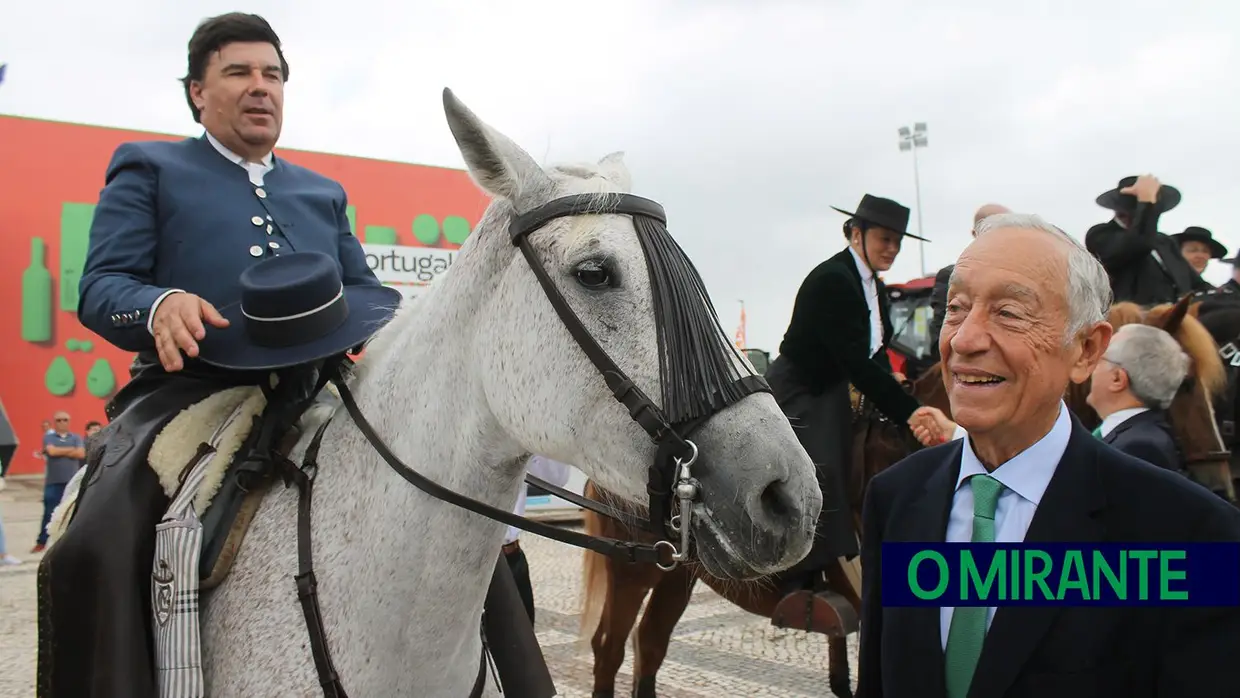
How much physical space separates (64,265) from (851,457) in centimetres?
2067

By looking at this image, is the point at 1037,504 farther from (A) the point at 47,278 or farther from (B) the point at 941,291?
(A) the point at 47,278

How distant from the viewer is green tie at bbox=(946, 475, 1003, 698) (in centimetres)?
141

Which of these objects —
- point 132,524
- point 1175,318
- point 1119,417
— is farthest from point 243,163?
point 1175,318

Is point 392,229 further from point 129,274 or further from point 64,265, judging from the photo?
point 129,274

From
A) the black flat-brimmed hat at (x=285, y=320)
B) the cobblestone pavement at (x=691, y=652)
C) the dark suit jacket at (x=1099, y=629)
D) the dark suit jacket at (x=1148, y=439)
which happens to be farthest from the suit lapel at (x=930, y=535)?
the cobblestone pavement at (x=691, y=652)

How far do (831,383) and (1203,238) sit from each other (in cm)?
400

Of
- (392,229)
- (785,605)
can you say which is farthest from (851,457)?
(392,229)

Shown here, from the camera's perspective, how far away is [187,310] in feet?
6.68

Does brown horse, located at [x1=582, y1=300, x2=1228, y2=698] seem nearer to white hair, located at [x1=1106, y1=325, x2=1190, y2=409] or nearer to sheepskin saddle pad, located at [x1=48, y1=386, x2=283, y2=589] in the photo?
white hair, located at [x1=1106, y1=325, x2=1190, y2=409]

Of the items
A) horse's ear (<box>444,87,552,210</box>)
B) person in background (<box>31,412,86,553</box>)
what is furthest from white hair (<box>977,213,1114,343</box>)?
person in background (<box>31,412,86,553</box>)

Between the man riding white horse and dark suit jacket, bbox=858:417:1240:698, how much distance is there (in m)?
1.47

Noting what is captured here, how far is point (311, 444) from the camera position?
7.04 feet

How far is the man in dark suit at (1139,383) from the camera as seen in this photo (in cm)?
341

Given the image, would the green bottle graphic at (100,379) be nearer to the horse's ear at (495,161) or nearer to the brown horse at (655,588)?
the brown horse at (655,588)
